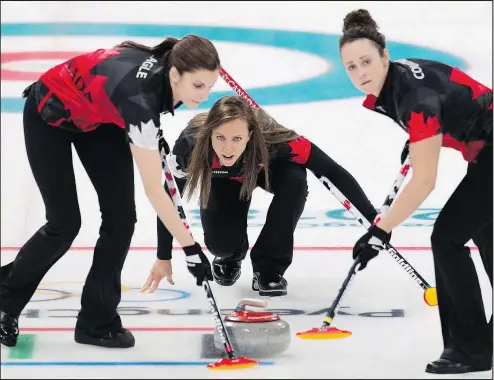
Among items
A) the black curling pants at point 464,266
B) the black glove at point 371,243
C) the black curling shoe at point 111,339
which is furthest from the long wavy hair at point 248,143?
the black curling pants at point 464,266

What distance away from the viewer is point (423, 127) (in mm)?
3338

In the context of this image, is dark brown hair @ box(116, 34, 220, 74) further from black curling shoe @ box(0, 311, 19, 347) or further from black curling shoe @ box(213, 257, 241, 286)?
black curling shoe @ box(213, 257, 241, 286)

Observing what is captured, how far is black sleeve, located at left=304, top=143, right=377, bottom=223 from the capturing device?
4.48 m

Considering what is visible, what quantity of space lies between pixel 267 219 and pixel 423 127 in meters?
1.53

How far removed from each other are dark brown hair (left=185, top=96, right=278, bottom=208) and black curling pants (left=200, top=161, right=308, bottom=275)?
14 cm

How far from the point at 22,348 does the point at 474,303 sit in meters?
1.49

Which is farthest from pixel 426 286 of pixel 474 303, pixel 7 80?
pixel 7 80

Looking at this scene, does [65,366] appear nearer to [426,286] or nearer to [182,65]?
[182,65]

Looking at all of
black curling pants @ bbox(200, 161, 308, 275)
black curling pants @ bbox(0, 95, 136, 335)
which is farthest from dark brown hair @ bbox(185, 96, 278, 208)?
black curling pants @ bbox(0, 95, 136, 335)

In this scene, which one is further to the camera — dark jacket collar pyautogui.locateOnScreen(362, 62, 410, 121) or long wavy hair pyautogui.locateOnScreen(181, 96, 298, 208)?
long wavy hair pyautogui.locateOnScreen(181, 96, 298, 208)

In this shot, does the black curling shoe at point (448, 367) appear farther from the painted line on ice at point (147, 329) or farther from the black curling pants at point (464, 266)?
the painted line on ice at point (147, 329)

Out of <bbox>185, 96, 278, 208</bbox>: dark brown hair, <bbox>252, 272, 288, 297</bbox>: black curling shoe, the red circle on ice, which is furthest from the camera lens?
the red circle on ice

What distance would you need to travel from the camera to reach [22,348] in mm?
3801

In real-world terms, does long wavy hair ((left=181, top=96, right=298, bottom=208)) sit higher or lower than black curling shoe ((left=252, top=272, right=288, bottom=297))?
higher
